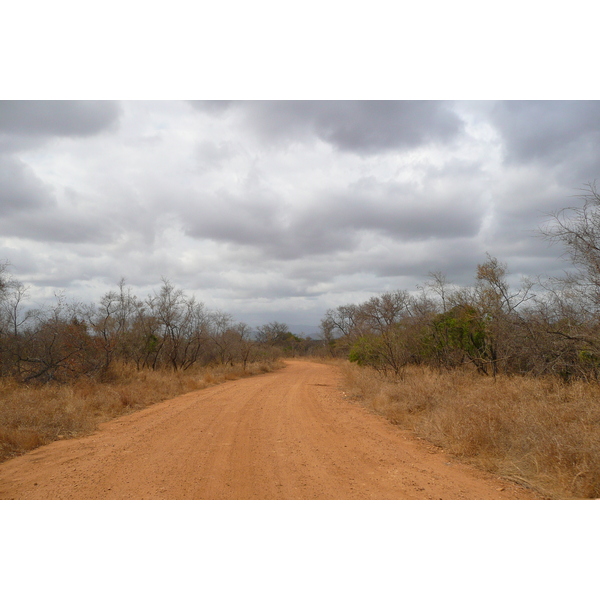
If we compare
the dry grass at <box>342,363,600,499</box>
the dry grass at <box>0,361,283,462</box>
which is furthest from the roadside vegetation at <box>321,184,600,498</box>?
the dry grass at <box>0,361,283,462</box>

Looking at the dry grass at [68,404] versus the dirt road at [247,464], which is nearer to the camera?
the dirt road at [247,464]

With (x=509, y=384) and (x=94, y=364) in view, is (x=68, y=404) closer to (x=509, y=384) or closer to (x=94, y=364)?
(x=94, y=364)

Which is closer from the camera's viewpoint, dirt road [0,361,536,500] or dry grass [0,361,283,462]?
dirt road [0,361,536,500]

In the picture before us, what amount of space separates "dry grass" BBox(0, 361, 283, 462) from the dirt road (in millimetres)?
464

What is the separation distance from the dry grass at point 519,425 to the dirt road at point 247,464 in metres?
0.35

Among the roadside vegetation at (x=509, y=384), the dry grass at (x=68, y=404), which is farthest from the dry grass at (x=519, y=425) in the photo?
the dry grass at (x=68, y=404)

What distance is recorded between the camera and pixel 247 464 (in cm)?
575

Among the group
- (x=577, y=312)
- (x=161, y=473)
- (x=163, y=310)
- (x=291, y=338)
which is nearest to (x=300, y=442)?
(x=161, y=473)

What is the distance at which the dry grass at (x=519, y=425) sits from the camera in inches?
186

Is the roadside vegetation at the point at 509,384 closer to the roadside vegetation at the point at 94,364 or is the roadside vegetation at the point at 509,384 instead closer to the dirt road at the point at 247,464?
the dirt road at the point at 247,464

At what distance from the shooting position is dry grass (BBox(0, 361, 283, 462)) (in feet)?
24.2

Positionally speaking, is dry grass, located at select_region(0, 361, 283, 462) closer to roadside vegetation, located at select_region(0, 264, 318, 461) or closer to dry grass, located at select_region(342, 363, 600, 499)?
roadside vegetation, located at select_region(0, 264, 318, 461)

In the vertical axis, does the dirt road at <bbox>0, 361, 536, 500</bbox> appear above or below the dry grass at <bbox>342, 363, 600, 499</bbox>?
below

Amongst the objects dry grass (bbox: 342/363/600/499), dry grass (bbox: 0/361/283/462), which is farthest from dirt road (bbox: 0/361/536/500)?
dry grass (bbox: 0/361/283/462)
